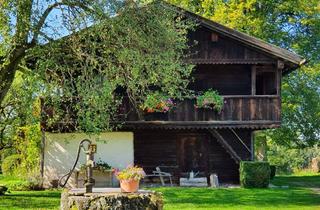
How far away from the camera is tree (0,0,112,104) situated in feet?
45.9

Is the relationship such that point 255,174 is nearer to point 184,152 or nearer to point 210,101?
point 210,101

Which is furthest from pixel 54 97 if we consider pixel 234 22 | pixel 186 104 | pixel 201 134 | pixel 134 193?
pixel 234 22

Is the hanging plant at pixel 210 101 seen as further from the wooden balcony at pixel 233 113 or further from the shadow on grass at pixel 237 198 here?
the shadow on grass at pixel 237 198

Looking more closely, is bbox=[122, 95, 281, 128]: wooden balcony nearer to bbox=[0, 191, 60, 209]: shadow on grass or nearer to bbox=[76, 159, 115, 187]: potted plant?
bbox=[76, 159, 115, 187]: potted plant

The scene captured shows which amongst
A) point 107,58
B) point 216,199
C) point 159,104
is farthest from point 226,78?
point 107,58

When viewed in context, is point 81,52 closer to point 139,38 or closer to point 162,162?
point 139,38

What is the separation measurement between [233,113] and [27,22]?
11525 mm

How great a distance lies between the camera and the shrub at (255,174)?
71.9 feet

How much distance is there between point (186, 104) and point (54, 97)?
333 inches

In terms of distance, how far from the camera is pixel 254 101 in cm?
2333

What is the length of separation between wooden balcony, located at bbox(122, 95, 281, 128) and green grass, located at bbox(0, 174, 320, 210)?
3.29m

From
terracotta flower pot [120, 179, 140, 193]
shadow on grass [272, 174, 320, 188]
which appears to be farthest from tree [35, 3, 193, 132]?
shadow on grass [272, 174, 320, 188]

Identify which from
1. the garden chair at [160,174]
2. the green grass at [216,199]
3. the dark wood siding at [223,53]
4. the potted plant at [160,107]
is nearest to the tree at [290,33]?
the dark wood siding at [223,53]

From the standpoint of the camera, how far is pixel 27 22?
13953 millimetres
